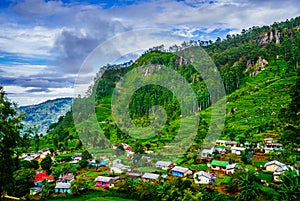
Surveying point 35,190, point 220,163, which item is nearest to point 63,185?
point 35,190

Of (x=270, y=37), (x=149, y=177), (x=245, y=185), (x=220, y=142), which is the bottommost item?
(x=149, y=177)

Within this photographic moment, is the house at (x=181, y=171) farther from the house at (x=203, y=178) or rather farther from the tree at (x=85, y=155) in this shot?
the tree at (x=85, y=155)

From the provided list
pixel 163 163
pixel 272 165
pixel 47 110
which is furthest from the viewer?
pixel 47 110

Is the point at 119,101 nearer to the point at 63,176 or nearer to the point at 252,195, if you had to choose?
the point at 63,176

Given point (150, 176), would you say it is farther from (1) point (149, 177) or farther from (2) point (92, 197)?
(2) point (92, 197)

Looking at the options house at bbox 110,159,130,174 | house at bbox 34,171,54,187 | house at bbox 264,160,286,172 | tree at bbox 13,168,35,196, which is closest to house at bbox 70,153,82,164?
house at bbox 34,171,54,187

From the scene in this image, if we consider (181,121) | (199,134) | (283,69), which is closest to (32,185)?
(199,134)

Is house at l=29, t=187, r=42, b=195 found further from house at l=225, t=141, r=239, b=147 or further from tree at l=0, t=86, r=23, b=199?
house at l=225, t=141, r=239, b=147
